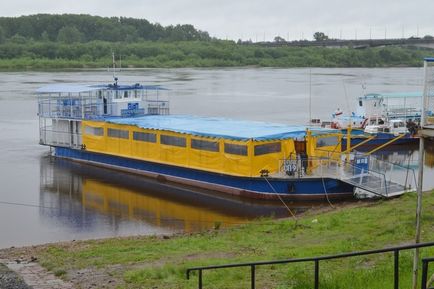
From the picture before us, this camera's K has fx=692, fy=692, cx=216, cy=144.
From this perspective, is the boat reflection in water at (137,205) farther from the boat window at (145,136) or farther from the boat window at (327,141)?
the boat window at (327,141)

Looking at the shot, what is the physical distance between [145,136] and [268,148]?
7.97m

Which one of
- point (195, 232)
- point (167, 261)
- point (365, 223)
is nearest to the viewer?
point (167, 261)

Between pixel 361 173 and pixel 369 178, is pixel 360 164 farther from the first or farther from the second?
pixel 369 178

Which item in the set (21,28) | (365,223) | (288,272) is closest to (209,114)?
(365,223)

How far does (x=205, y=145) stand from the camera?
32688 mm

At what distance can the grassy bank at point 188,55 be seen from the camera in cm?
15062

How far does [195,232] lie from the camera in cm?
2406

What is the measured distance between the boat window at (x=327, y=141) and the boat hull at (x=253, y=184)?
327 centimetres

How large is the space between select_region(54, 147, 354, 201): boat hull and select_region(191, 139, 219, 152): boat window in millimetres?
1116

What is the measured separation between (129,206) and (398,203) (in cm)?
1155

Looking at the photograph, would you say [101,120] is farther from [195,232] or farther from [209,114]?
[209,114]

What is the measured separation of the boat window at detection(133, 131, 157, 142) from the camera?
3566cm

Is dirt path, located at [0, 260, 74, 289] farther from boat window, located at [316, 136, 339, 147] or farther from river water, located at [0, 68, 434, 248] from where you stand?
boat window, located at [316, 136, 339, 147]

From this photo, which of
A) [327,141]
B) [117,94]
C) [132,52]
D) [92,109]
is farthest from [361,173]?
[132,52]
